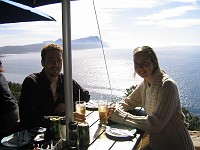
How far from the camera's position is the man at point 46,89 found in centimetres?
238

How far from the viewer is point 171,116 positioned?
210 centimetres

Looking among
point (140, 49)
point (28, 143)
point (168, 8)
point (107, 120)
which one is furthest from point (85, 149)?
point (168, 8)

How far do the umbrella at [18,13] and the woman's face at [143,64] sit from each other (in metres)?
1.11

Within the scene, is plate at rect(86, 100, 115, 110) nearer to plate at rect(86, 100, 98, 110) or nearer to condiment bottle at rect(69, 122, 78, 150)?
plate at rect(86, 100, 98, 110)

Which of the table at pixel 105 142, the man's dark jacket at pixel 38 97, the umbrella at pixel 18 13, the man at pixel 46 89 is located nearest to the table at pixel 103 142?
the table at pixel 105 142

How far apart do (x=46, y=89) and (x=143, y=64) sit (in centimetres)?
104

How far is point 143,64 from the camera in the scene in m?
2.32

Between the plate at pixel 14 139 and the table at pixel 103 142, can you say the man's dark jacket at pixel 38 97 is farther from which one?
the table at pixel 103 142

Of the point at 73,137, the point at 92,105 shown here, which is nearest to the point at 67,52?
the point at 73,137

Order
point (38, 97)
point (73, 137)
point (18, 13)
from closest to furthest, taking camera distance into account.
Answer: point (73, 137) → point (38, 97) → point (18, 13)

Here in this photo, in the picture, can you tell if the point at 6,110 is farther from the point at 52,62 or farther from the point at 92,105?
the point at 92,105

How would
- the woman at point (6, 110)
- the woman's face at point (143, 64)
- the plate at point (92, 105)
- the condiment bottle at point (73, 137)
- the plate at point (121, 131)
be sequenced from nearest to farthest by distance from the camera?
the condiment bottle at point (73, 137), the plate at point (121, 131), the woman's face at point (143, 64), the plate at point (92, 105), the woman at point (6, 110)

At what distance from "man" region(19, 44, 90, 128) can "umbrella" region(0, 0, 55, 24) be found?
1.22 feet

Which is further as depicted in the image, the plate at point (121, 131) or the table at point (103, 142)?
the plate at point (121, 131)
